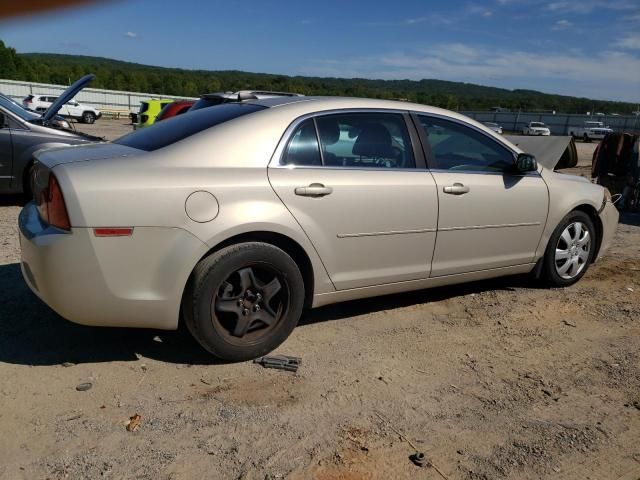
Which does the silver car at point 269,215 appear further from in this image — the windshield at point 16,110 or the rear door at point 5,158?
the windshield at point 16,110

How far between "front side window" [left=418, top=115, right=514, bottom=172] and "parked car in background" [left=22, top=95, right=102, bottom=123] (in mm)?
30482

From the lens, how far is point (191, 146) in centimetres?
331

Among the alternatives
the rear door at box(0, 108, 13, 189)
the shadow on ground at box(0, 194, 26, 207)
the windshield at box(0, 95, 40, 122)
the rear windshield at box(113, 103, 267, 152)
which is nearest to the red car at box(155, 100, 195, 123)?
the windshield at box(0, 95, 40, 122)

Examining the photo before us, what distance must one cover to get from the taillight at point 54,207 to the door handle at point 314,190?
4.13 feet

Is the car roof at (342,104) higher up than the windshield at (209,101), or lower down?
higher up

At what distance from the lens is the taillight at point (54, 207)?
2961 millimetres

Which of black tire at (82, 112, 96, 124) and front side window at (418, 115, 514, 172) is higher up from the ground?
front side window at (418, 115, 514, 172)

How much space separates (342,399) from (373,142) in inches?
Answer: 70.1

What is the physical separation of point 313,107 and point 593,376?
7.78 ft

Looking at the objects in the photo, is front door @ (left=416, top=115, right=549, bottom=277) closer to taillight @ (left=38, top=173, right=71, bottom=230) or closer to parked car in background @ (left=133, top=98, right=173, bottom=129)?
taillight @ (left=38, top=173, right=71, bottom=230)

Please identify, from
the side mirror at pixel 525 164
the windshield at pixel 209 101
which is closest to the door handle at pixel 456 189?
the side mirror at pixel 525 164

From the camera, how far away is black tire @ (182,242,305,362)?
3.21 meters

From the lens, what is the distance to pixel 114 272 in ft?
9.88

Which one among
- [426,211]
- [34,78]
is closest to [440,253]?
[426,211]
